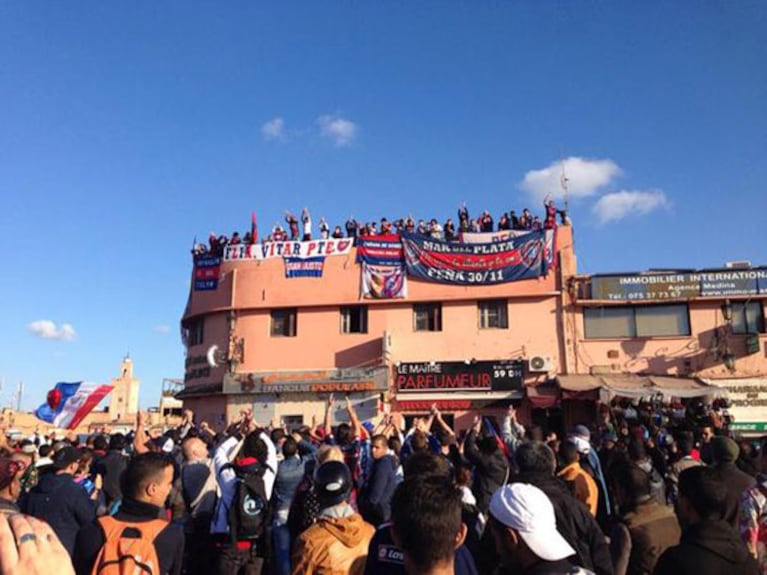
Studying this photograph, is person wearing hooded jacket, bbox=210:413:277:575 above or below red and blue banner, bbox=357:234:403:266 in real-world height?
below

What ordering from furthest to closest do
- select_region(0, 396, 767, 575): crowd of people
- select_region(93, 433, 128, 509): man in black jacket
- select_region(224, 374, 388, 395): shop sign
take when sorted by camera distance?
select_region(224, 374, 388, 395): shop sign
select_region(93, 433, 128, 509): man in black jacket
select_region(0, 396, 767, 575): crowd of people

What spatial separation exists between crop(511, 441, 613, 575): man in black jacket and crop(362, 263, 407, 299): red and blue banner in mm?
19057

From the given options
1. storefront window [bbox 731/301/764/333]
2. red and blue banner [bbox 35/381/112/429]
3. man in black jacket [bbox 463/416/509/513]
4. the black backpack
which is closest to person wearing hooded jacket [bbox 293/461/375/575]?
the black backpack

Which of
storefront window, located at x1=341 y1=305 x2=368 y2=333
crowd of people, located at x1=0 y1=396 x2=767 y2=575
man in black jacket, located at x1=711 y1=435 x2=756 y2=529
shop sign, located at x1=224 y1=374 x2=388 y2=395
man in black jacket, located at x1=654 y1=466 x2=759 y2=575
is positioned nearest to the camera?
crowd of people, located at x1=0 y1=396 x2=767 y2=575

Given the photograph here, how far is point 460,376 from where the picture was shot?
2242 centimetres

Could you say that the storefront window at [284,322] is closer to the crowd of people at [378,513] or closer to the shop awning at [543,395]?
the shop awning at [543,395]

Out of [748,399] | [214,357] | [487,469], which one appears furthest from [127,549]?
[748,399]

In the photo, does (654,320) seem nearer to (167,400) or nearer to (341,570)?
(341,570)

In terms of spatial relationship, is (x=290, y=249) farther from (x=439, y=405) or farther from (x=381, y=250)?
(x=439, y=405)

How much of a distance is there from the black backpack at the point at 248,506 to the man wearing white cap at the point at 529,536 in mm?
3460

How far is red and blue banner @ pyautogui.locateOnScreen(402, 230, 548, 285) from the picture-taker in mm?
23016

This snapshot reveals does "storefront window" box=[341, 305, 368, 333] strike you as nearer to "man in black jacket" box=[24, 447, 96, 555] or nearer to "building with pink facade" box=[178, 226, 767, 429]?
"building with pink facade" box=[178, 226, 767, 429]

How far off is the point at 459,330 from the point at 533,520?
20795 millimetres

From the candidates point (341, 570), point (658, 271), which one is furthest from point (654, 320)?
point (341, 570)
